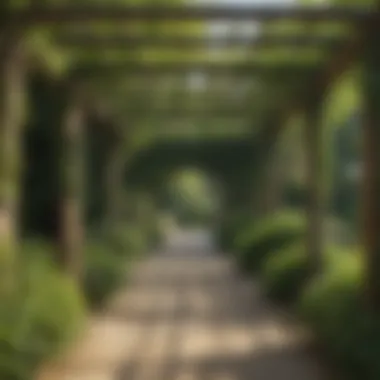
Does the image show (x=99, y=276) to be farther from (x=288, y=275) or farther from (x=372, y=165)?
(x=372, y=165)

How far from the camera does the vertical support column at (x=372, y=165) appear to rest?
A: 7945 millimetres

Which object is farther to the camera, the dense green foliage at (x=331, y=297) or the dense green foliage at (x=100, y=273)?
the dense green foliage at (x=100, y=273)

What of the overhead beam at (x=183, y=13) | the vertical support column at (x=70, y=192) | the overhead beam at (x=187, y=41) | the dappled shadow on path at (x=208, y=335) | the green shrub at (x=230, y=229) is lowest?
the green shrub at (x=230, y=229)

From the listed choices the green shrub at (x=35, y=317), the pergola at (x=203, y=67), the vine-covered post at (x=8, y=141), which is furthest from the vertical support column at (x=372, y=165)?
the vine-covered post at (x=8, y=141)

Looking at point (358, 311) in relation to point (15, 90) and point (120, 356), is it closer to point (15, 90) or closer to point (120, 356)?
point (120, 356)

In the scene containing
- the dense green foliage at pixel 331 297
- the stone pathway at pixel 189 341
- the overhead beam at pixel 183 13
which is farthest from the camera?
the stone pathway at pixel 189 341

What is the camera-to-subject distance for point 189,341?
33.8 ft

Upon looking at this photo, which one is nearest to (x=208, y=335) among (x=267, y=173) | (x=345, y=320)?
(x=345, y=320)

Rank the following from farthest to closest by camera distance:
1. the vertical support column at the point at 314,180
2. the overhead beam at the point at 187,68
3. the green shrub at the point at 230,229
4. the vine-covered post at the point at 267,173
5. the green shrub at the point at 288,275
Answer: the green shrub at the point at 230,229 < the vine-covered post at the point at 267,173 < the green shrub at the point at 288,275 < the vertical support column at the point at 314,180 < the overhead beam at the point at 187,68

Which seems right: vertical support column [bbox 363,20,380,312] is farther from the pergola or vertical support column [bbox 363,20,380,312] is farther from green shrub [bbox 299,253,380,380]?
green shrub [bbox 299,253,380,380]

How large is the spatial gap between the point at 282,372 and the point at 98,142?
12.4m

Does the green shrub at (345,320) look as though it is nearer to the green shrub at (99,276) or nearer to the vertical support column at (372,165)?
the vertical support column at (372,165)

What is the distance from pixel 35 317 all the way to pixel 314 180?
5.22 metres

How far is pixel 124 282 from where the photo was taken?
52.7 feet
